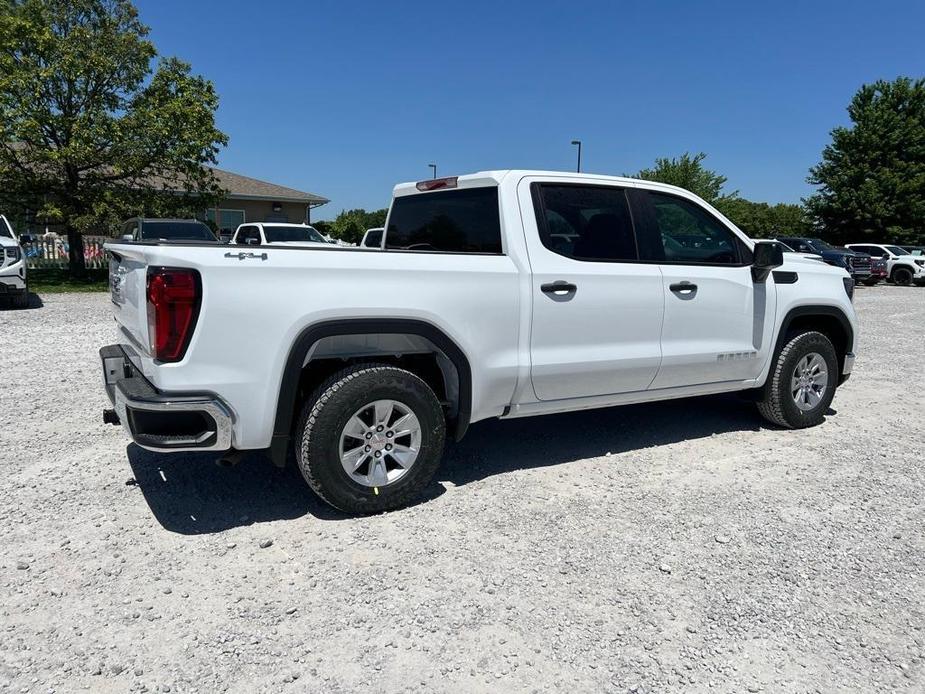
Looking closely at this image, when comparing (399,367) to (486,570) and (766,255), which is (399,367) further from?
(766,255)

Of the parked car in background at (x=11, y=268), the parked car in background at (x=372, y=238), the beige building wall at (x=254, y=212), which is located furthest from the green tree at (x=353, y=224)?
the parked car in background at (x=372, y=238)

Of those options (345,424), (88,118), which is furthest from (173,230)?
(345,424)

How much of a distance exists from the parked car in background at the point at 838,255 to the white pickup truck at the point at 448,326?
771 inches

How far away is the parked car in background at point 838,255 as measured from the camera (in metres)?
22.8

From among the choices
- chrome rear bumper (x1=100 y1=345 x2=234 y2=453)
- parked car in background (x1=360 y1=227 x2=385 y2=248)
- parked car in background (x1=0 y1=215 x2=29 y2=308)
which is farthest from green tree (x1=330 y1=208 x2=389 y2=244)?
chrome rear bumper (x1=100 y1=345 x2=234 y2=453)

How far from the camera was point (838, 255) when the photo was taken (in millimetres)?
23047

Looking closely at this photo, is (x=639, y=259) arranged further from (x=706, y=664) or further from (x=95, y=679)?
(x=95, y=679)

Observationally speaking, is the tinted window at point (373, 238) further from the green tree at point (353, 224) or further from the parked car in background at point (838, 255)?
the green tree at point (353, 224)

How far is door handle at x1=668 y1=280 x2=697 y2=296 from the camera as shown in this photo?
15.0 feet

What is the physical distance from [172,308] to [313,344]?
679mm

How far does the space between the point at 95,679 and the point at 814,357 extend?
5.32 meters

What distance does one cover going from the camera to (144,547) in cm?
333

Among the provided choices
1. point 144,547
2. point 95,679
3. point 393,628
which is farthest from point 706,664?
point 144,547

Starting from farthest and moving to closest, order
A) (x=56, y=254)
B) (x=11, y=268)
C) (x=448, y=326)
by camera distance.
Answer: (x=56, y=254) < (x=11, y=268) < (x=448, y=326)
